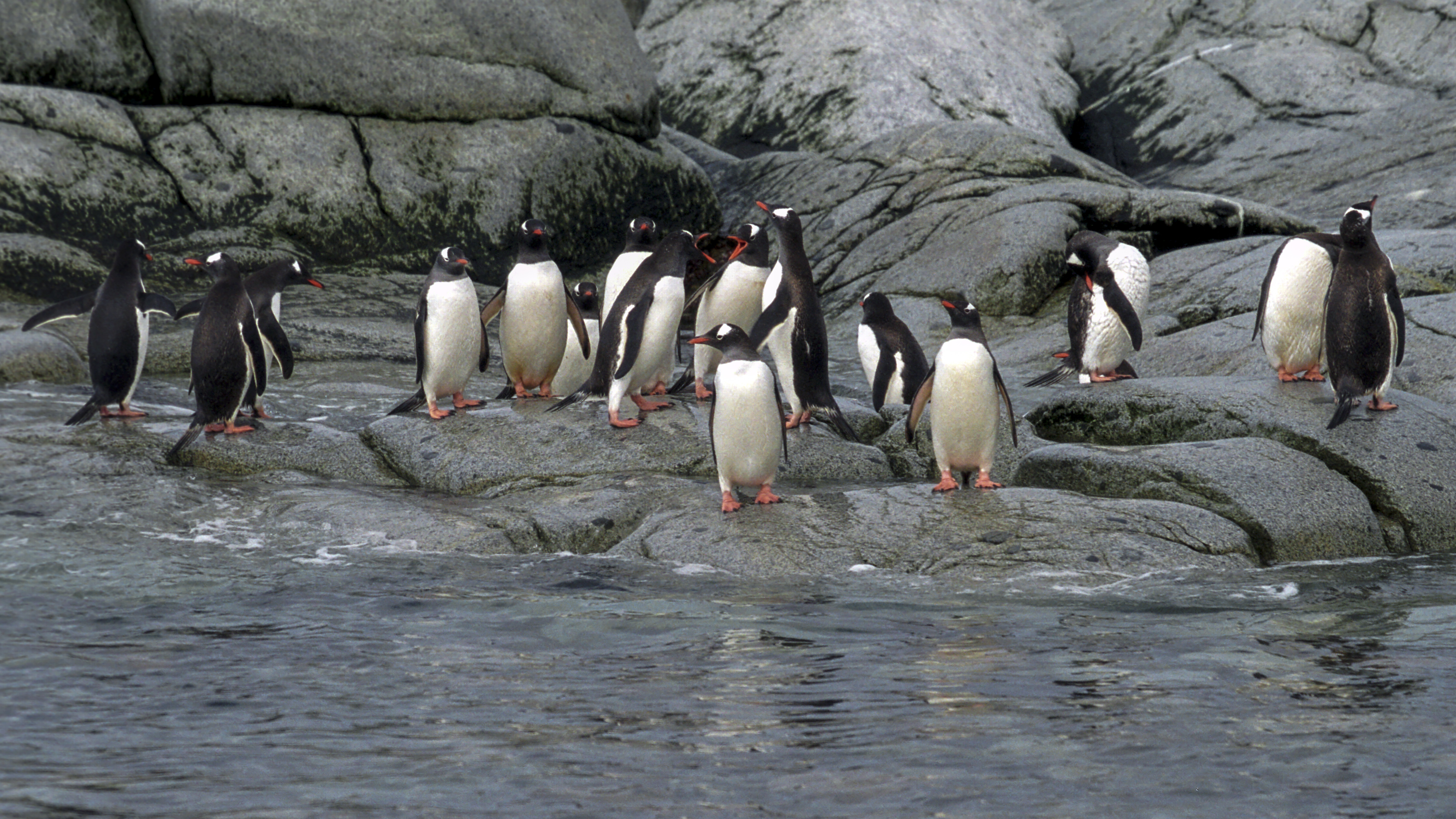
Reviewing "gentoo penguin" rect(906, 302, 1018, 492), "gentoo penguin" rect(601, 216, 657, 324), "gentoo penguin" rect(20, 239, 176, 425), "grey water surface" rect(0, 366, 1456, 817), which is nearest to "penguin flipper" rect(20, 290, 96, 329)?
"gentoo penguin" rect(20, 239, 176, 425)

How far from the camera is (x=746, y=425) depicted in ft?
19.4

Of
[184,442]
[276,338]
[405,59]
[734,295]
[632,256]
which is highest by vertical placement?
[405,59]

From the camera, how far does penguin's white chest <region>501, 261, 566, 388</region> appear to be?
24.8ft

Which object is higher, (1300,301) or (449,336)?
(1300,301)

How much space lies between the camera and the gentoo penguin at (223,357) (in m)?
7.21

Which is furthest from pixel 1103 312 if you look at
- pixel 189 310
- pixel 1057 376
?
pixel 189 310

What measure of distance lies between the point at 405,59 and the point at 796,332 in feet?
25.7

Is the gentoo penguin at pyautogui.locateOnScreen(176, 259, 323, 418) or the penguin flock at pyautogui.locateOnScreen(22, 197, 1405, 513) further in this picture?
the gentoo penguin at pyautogui.locateOnScreen(176, 259, 323, 418)

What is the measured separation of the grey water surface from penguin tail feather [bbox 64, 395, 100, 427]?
4.78 ft

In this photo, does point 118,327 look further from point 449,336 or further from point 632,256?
point 632,256

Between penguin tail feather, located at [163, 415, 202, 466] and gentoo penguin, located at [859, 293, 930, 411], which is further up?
gentoo penguin, located at [859, 293, 930, 411]

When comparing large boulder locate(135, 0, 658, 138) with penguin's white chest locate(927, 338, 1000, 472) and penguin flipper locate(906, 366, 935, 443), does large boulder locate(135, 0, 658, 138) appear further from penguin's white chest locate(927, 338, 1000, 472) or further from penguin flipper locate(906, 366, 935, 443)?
penguin's white chest locate(927, 338, 1000, 472)

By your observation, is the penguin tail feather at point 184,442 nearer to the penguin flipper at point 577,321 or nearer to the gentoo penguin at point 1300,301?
the penguin flipper at point 577,321

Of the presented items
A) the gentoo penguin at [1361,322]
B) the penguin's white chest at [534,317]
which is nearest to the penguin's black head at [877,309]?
the penguin's white chest at [534,317]
